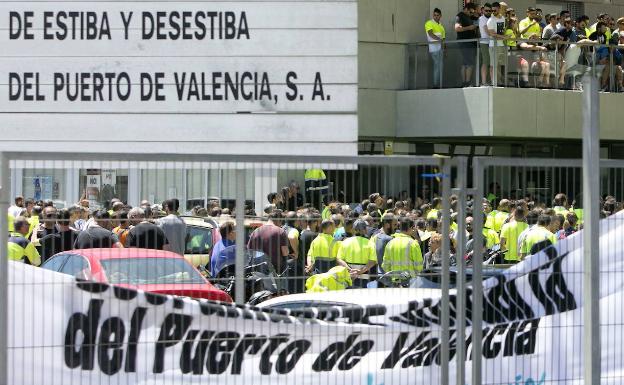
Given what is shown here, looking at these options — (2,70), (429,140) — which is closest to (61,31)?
(2,70)

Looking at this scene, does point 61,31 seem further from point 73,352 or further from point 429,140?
point 429,140

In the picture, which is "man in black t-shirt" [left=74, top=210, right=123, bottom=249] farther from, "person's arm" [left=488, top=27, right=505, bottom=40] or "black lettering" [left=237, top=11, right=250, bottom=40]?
"person's arm" [left=488, top=27, right=505, bottom=40]

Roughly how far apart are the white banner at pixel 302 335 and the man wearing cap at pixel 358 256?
290 mm

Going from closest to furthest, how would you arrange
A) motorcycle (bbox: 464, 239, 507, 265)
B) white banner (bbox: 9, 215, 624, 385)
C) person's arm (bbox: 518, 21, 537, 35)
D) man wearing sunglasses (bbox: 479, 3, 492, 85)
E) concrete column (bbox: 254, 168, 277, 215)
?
1. white banner (bbox: 9, 215, 624, 385)
2. concrete column (bbox: 254, 168, 277, 215)
3. motorcycle (bbox: 464, 239, 507, 265)
4. man wearing sunglasses (bbox: 479, 3, 492, 85)
5. person's arm (bbox: 518, 21, 537, 35)

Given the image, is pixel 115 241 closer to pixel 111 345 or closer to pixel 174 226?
pixel 174 226

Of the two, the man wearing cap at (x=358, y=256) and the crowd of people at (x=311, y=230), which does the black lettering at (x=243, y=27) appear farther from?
the man wearing cap at (x=358, y=256)

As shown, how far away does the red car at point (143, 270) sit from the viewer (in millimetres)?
7305

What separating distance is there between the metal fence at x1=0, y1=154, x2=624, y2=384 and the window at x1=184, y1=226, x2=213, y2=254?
0.6 inches

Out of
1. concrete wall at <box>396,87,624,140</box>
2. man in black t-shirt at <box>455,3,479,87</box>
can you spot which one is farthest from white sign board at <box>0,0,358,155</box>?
concrete wall at <box>396,87,624,140</box>

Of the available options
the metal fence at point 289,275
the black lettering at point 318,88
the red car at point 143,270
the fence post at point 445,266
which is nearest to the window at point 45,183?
the metal fence at point 289,275

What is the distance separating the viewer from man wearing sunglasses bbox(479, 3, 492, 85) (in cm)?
2544

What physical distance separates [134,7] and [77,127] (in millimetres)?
1272

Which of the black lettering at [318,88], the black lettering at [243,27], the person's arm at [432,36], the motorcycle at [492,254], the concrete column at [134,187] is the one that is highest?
the person's arm at [432,36]

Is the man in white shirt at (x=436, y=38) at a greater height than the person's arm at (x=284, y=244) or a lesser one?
greater
